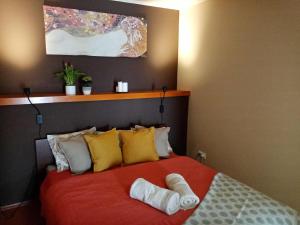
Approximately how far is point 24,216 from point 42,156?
2.02 ft

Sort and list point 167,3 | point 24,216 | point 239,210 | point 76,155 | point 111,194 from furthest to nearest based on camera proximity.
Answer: point 167,3 < point 24,216 < point 76,155 < point 111,194 < point 239,210

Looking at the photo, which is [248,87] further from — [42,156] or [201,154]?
[42,156]

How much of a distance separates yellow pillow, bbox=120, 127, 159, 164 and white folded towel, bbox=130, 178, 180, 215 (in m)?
0.64

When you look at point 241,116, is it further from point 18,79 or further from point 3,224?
point 3,224

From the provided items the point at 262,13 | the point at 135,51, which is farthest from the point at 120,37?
the point at 262,13

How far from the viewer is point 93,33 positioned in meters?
2.68

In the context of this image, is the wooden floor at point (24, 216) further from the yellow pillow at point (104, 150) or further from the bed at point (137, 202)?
the yellow pillow at point (104, 150)

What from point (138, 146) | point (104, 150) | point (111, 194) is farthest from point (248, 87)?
point (111, 194)

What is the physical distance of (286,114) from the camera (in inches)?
82.4

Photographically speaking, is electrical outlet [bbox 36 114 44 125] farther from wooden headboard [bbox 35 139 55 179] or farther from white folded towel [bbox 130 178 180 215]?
white folded towel [bbox 130 178 180 215]

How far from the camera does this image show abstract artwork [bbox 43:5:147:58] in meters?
2.49

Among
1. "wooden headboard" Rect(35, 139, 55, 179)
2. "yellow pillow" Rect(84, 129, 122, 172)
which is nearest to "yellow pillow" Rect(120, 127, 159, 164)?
"yellow pillow" Rect(84, 129, 122, 172)

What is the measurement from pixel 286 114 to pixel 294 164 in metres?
0.45

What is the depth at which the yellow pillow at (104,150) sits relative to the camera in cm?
227
